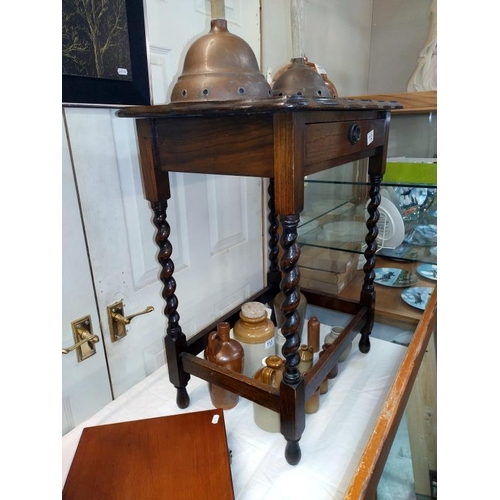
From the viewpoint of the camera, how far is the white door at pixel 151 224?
0.79 meters

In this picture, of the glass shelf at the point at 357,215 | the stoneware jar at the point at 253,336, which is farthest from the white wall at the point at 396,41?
the stoneware jar at the point at 253,336

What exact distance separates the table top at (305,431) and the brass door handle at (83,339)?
165mm

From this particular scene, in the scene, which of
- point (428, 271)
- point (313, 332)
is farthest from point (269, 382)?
point (428, 271)

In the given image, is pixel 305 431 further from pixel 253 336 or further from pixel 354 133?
pixel 354 133

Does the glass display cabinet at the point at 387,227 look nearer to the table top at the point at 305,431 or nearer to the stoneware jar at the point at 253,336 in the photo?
the table top at the point at 305,431

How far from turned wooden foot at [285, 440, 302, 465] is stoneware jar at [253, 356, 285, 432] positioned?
0.08 m

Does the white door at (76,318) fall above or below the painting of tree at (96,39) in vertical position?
A: below

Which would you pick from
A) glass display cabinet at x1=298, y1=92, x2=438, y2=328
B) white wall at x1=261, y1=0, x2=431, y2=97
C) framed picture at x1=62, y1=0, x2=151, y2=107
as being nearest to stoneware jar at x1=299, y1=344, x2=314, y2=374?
glass display cabinet at x1=298, y1=92, x2=438, y2=328

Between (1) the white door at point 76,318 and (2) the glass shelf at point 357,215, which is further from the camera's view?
(2) the glass shelf at point 357,215

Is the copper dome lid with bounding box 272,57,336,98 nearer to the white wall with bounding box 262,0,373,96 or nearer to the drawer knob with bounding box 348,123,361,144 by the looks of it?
the drawer knob with bounding box 348,123,361,144
